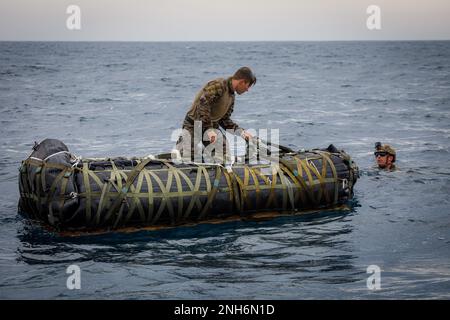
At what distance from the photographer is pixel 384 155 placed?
43.0ft

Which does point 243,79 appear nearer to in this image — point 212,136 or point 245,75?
point 245,75

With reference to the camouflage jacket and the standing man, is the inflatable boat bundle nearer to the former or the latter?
the standing man

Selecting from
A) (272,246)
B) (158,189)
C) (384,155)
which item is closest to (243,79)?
(158,189)

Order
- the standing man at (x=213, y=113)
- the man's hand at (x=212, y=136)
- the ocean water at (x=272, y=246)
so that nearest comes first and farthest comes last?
the ocean water at (x=272, y=246), the man's hand at (x=212, y=136), the standing man at (x=213, y=113)

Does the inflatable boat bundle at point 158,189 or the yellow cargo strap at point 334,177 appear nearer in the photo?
the inflatable boat bundle at point 158,189

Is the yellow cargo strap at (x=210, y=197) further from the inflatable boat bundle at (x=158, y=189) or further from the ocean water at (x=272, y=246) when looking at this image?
the ocean water at (x=272, y=246)

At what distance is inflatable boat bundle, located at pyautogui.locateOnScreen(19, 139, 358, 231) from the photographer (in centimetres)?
861

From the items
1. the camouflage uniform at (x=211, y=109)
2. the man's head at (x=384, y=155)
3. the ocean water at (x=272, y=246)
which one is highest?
the camouflage uniform at (x=211, y=109)

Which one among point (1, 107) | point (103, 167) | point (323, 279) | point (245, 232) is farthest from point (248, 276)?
point (1, 107)

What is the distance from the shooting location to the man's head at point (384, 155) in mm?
12991

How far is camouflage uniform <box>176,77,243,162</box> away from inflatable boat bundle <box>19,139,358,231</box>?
76 cm

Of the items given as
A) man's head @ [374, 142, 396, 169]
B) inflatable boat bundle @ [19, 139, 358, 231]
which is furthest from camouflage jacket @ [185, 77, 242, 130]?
man's head @ [374, 142, 396, 169]

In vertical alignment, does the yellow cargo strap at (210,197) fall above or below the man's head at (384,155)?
below

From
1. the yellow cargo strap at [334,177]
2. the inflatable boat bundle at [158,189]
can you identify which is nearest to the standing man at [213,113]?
the inflatable boat bundle at [158,189]
